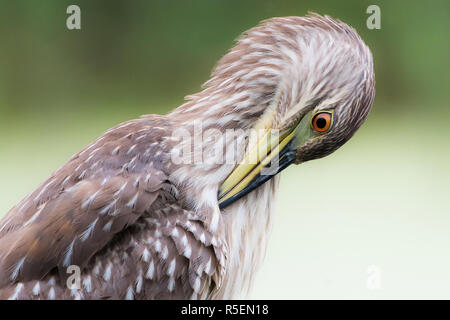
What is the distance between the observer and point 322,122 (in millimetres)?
2463

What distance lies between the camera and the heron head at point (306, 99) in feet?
8.11

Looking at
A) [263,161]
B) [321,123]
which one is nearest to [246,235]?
[263,161]

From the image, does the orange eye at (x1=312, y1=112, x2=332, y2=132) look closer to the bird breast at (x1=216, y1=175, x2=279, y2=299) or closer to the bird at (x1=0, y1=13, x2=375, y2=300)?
the bird at (x1=0, y1=13, x2=375, y2=300)

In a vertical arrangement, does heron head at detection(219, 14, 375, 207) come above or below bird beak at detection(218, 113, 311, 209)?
above

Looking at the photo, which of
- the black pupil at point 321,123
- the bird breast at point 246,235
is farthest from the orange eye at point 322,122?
the bird breast at point 246,235

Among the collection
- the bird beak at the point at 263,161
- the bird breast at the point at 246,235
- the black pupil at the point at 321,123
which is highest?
the black pupil at the point at 321,123

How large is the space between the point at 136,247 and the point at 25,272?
315mm

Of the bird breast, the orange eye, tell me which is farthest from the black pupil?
the bird breast

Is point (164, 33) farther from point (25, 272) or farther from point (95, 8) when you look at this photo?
point (25, 272)

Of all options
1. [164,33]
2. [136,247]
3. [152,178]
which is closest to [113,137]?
[152,178]

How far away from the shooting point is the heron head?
2.47 metres

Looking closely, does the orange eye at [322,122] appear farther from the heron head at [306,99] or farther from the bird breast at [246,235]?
the bird breast at [246,235]

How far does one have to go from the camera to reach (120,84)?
17.4 ft

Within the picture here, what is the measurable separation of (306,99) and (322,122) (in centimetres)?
9
